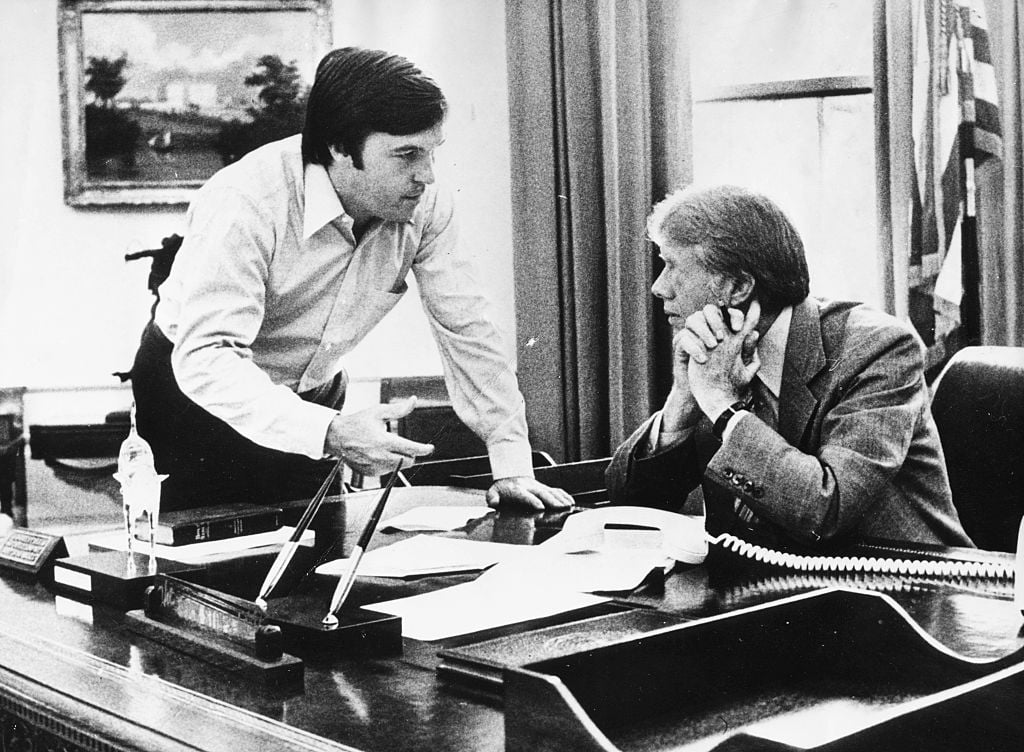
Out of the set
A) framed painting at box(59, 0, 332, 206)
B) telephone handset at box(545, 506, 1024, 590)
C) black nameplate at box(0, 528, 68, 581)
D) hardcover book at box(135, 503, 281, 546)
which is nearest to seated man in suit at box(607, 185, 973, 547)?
telephone handset at box(545, 506, 1024, 590)

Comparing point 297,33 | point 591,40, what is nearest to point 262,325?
point 591,40


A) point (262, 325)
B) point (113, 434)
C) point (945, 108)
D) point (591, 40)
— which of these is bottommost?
point (113, 434)

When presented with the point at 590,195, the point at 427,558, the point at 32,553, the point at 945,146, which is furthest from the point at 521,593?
the point at 590,195

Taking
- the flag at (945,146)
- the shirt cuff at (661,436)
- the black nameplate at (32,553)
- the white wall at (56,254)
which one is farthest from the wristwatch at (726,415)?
the white wall at (56,254)

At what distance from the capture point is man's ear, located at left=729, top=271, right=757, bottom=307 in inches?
77.0

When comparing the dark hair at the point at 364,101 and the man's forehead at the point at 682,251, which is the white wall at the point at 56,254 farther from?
the man's forehead at the point at 682,251

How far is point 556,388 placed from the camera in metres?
4.25

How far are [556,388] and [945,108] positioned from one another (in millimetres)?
1718

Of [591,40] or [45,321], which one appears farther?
[45,321]

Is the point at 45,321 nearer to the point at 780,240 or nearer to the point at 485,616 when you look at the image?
the point at 780,240

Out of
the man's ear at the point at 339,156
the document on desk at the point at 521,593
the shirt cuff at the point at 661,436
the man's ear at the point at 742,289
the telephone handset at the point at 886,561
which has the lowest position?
the telephone handset at the point at 886,561

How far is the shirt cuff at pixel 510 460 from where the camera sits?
88.2 inches

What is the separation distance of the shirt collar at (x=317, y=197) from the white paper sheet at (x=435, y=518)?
2.32ft

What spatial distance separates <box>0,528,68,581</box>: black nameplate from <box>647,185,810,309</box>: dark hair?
42.6 inches
